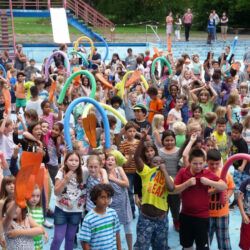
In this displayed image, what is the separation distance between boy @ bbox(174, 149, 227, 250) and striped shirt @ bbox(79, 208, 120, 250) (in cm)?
89

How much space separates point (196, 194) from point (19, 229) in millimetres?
1853

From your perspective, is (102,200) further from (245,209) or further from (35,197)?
(245,209)

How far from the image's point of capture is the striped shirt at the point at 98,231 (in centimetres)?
536

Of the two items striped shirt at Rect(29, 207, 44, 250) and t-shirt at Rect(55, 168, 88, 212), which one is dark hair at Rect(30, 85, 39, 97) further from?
striped shirt at Rect(29, 207, 44, 250)

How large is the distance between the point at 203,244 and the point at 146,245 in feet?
1.94

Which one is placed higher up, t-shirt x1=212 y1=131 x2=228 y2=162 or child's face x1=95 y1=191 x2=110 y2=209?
child's face x1=95 y1=191 x2=110 y2=209

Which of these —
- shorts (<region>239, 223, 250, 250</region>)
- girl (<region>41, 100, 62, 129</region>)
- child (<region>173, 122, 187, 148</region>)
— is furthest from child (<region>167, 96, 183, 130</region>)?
shorts (<region>239, 223, 250, 250</region>)

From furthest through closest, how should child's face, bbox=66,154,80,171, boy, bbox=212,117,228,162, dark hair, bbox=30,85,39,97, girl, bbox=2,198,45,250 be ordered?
1. dark hair, bbox=30,85,39,97
2. boy, bbox=212,117,228,162
3. child's face, bbox=66,154,80,171
4. girl, bbox=2,198,45,250

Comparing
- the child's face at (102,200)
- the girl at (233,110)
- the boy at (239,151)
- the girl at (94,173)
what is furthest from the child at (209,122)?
the child's face at (102,200)

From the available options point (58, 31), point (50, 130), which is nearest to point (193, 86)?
point (50, 130)

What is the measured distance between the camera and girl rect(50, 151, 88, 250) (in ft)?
19.7

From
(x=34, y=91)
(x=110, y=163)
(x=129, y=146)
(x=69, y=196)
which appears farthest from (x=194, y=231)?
(x=34, y=91)

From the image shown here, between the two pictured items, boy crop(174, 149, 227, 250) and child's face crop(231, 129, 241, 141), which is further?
child's face crop(231, 129, 241, 141)

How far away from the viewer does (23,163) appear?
542 cm
